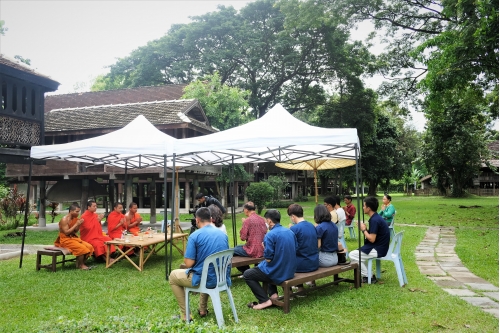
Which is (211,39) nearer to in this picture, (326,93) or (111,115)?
(326,93)

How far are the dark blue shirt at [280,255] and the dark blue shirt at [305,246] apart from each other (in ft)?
1.15

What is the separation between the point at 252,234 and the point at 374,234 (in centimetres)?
197

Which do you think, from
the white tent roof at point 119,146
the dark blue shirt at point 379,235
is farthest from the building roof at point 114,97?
the dark blue shirt at point 379,235

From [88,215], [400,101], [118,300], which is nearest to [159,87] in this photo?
[400,101]

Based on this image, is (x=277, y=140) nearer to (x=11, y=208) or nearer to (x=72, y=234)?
(x=72, y=234)

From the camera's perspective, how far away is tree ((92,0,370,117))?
97.2ft

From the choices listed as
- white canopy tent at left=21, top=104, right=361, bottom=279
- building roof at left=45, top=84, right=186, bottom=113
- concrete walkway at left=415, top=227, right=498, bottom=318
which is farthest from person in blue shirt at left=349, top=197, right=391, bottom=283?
building roof at left=45, top=84, right=186, bottom=113

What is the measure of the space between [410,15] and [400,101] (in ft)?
17.1

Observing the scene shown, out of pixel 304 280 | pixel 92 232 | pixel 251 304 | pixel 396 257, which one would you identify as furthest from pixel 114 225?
pixel 396 257

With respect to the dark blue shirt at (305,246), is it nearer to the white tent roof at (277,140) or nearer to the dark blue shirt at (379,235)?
the dark blue shirt at (379,235)

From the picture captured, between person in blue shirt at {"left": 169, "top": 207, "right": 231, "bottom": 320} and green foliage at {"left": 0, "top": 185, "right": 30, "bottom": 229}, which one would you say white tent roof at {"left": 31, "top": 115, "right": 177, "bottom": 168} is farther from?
green foliage at {"left": 0, "top": 185, "right": 30, "bottom": 229}

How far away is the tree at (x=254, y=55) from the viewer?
29.6 metres

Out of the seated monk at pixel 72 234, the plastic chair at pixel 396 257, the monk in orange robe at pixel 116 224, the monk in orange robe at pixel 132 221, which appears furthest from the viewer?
the monk in orange robe at pixel 132 221

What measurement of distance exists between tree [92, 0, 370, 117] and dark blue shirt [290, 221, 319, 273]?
25.3 meters
